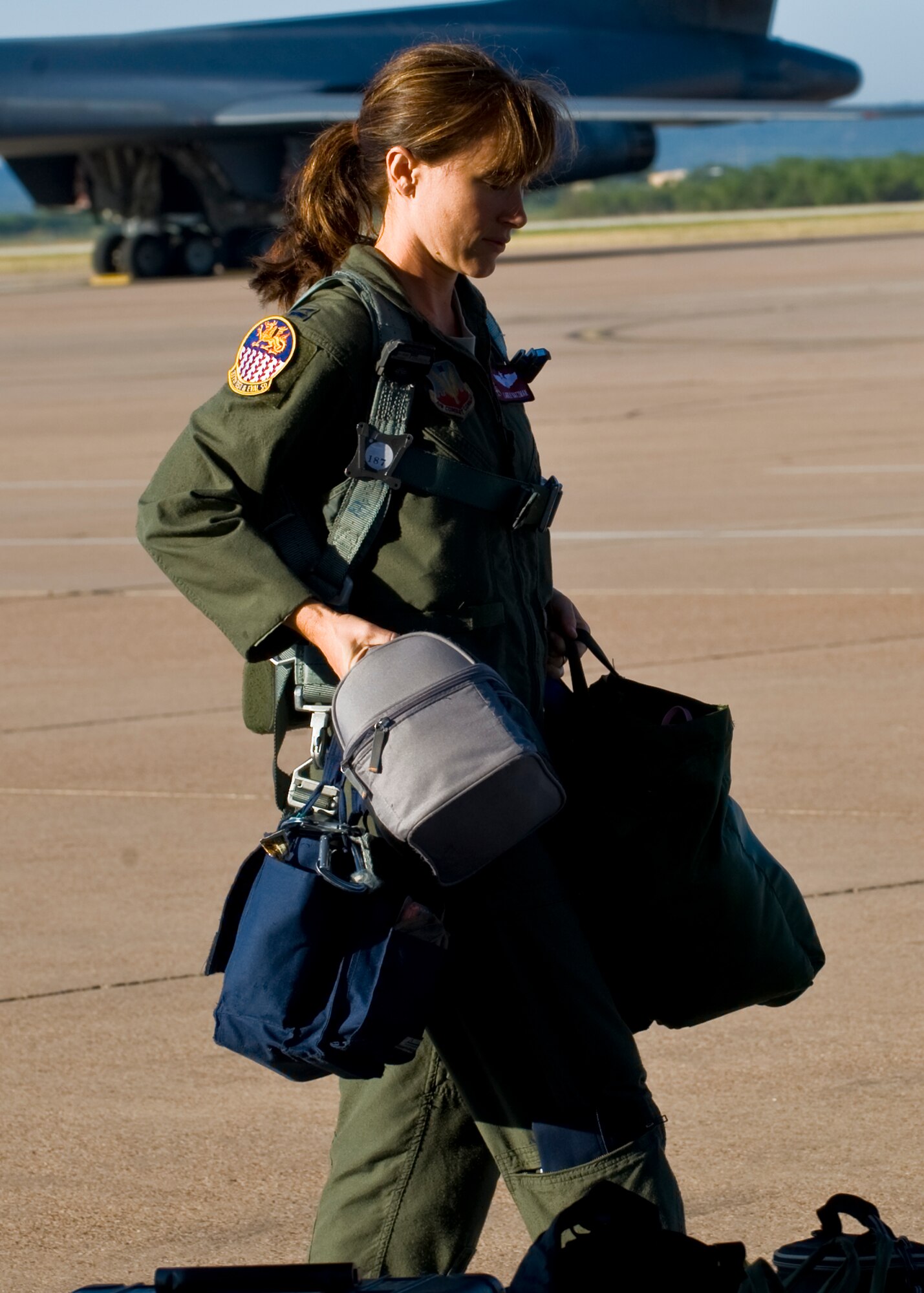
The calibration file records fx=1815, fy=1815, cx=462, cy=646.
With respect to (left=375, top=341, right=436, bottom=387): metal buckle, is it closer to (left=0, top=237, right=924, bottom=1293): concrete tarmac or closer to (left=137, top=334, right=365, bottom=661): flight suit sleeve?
(left=137, top=334, right=365, bottom=661): flight suit sleeve

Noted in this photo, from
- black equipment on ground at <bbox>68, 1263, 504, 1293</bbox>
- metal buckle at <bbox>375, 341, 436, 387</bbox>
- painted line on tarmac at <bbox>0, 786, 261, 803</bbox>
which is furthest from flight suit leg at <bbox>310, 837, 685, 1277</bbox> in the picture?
painted line on tarmac at <bbox>0, 786, 261, 803</bbox>

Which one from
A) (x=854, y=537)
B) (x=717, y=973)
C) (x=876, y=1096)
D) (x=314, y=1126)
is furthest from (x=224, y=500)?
(x=854, y=537)

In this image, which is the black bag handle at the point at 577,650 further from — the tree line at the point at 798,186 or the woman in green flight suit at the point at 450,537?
the tree line at the point at 798,186

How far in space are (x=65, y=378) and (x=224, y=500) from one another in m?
20.0

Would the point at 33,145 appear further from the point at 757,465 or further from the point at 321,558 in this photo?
the point at 321,558

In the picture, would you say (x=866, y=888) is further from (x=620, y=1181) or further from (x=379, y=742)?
(x=379, y=742)

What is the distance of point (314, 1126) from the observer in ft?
12.7

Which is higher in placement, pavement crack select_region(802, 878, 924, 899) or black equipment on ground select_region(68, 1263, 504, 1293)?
black equipment on ground select_region(68, 1263, 504, 1293)

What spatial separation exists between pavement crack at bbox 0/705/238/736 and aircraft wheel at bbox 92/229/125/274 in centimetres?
3741

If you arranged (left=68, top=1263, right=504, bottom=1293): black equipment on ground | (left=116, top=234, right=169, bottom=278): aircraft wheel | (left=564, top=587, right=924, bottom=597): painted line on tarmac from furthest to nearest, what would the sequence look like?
(left=116, top=234, right=169, bottom=278): aircraft wheel, (left=564, top=587, right=924, bottom=597): painted line on tarmac, (left=68, top=1263, right=504, bottom=1293): black equipment on ground

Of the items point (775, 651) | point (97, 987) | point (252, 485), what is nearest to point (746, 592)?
point (775, 651)

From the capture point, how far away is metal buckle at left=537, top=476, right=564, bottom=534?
270 cm

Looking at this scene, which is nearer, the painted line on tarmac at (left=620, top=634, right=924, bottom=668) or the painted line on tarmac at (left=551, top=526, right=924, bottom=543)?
the painted line on tarmac at (left=620, top=634, right=924, bottom=668)

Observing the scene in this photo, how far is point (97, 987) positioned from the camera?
461 centimetres
